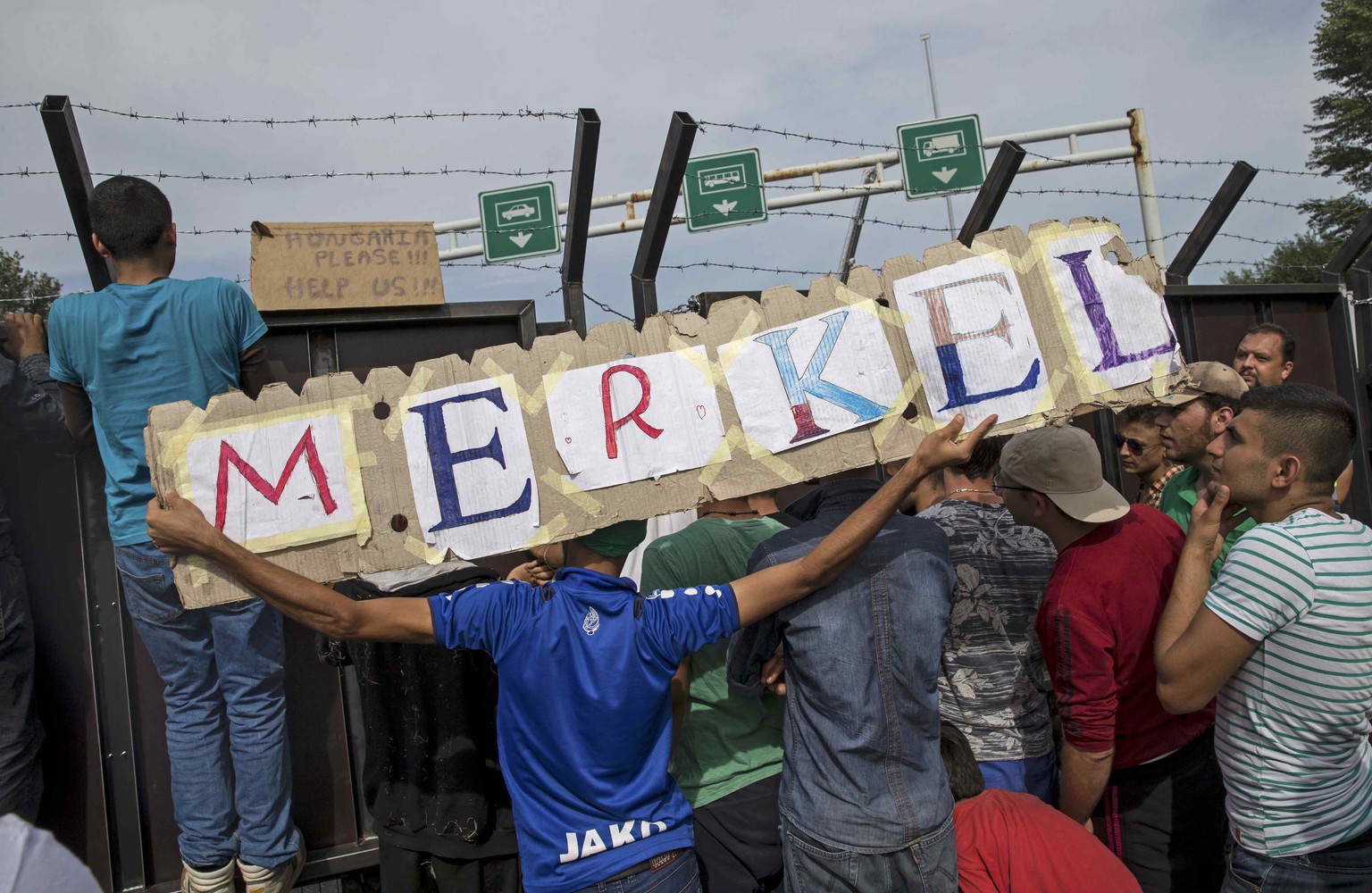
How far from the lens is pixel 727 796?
8.71ft

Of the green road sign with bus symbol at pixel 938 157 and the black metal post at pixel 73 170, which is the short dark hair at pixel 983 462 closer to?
the black metal post at pixel 73 170

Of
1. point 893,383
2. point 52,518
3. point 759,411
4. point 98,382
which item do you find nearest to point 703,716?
point 759,411

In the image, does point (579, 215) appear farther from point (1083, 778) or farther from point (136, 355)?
point (1083, 778)

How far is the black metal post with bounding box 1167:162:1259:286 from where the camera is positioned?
500 cm

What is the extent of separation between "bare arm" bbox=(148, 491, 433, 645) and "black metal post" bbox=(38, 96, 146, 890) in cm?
143

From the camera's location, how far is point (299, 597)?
2.12 meters

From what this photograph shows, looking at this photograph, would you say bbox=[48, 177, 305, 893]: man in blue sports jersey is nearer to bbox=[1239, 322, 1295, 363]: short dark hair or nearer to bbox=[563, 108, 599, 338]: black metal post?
bbox=[563, 108, 599, 338]: black metal post

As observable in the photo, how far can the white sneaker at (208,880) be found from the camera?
3.01 meters

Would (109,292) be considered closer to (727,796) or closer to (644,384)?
(644,384)

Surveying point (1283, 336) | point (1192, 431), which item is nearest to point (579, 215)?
point (1192, 431)

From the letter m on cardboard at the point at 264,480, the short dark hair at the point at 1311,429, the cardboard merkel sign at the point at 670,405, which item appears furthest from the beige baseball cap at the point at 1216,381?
the letter m on cardboard at the point at 264,480

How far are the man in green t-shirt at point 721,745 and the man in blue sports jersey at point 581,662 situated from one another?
1.16ft

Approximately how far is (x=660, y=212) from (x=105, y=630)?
2.68m

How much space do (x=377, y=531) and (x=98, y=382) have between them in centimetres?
117
